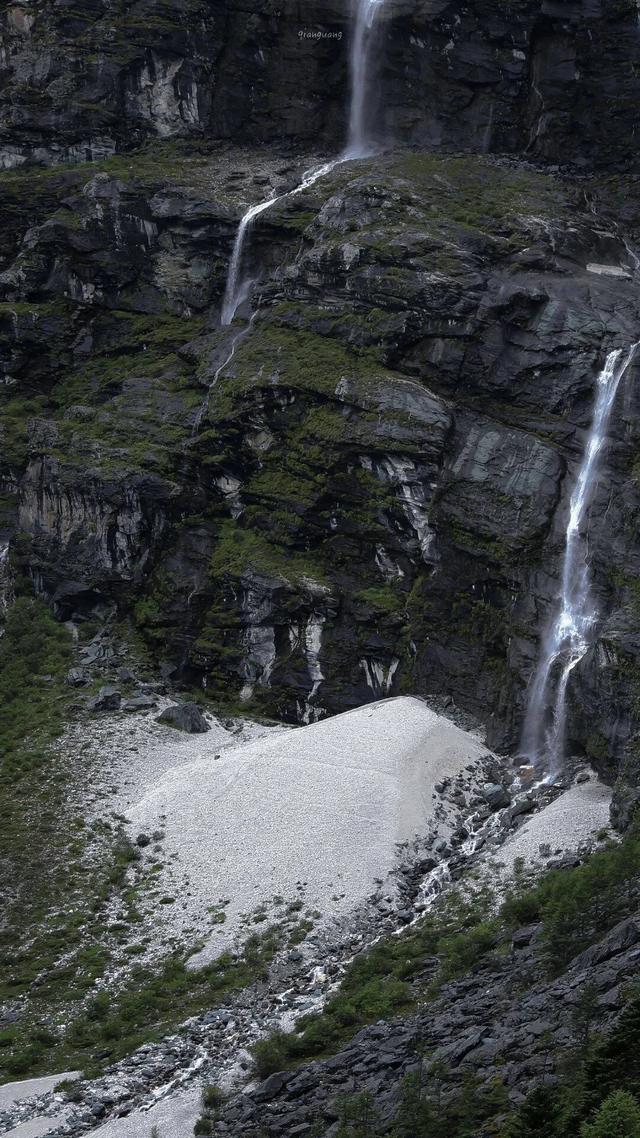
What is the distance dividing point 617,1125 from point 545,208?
52651mm

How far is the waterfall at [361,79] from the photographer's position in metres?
76.0

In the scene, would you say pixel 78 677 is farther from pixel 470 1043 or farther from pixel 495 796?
pixel 470 1043

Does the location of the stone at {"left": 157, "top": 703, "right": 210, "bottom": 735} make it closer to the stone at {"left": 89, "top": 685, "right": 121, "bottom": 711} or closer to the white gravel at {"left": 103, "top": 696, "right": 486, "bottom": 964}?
→ the white gravel at {"left": 103, "top": 696, "right": 486, "bottom": 964}

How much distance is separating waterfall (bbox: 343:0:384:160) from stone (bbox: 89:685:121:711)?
3536 centimetres

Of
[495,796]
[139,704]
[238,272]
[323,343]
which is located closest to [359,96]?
[238,272]

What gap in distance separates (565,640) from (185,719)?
1474 centimetres

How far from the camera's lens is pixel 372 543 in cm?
5809

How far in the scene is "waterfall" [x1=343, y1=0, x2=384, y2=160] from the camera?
7600 cm

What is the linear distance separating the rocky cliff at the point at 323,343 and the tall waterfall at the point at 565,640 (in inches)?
24.6

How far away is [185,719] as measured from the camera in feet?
179

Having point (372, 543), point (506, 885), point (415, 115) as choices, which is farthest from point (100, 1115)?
point (415, 115)

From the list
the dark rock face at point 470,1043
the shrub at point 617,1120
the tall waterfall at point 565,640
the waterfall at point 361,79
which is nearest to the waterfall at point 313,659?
the tall waterfall at point 565,640

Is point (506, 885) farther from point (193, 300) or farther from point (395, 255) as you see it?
point (193, 300)

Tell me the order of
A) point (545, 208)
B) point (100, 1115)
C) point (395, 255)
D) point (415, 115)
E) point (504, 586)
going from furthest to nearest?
1. point (415, 115)
2. point (545, 208)
3. point (395, 255)
4. point (504, 586)
5. point (100, 1115)
